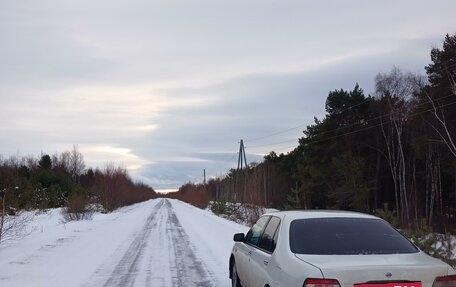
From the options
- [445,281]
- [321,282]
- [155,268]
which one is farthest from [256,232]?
[155,268]

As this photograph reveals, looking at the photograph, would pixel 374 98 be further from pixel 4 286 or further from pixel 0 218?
pixel 4 286

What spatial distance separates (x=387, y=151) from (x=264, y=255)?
51.5m

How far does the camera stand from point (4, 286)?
9695mm

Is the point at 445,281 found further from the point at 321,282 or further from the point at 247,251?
the point at 247,251

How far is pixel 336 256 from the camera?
5320 mm

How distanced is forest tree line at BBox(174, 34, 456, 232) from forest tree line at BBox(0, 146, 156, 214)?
42.4 feet

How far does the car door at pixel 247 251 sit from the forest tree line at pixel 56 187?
9048 millimetres

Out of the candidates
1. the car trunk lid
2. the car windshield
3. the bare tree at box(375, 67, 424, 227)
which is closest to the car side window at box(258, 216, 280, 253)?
the car windshield

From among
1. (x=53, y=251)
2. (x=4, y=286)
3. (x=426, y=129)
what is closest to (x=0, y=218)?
(x=53, y=251)

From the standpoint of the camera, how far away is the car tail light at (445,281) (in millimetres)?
4984

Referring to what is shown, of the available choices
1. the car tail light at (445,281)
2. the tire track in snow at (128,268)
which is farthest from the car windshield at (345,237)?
the tire track in snow at (128,268)

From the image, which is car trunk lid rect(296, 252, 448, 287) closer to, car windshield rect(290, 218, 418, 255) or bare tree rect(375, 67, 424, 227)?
car windshield rect(290, 218, 418, 255)

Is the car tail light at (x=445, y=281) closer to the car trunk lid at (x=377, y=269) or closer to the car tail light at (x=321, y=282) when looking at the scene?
the car trunk lid at (x=377, y=269)

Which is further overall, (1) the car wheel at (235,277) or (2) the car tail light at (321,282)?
(1) the car wheel at (235,277)
